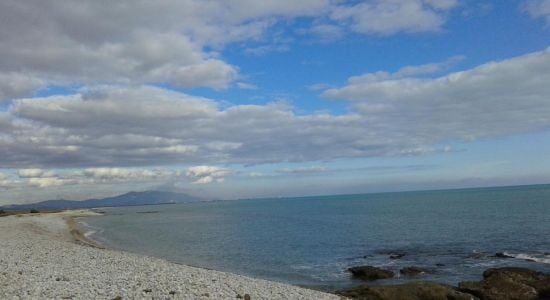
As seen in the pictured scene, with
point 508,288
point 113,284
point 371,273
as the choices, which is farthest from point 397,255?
point 113,284

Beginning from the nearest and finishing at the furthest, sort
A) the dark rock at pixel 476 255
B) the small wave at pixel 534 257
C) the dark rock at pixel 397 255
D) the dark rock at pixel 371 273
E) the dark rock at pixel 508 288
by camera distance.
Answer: the dark rock at pixel 508 288 < the dark rock at pixel 371 273 < the small wave at pixel 534 257 < the dark rock at pixel 476 255 < the dark rock at pixel 397 255

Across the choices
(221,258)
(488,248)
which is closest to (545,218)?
(488,248)

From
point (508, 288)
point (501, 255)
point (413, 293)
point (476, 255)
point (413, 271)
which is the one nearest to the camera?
point (413, 293)

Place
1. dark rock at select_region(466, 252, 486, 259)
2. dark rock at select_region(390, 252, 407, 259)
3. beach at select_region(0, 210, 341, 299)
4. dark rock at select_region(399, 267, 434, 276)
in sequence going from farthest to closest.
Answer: dark rock at select_region(390, 252, 407, 259), dark rock at select_region(466, 252, 486, 259), dark rock at select_region(399, 267, 434, 276), beach at select_region(0, 210, 341, 299)

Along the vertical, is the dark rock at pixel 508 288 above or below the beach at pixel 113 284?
below

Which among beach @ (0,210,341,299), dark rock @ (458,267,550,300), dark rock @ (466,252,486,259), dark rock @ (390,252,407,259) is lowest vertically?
dark rock @ (390,252,407,259)

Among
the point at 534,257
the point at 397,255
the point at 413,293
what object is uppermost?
the point at 413,293

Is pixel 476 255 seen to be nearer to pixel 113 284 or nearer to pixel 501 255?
pixel 501 255

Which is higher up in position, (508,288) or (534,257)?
(508,288)

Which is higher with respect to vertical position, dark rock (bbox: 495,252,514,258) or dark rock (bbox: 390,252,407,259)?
dark rock (bbox: 495,252,514,258)

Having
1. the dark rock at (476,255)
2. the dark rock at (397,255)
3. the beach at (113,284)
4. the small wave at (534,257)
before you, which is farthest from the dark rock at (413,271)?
the beach at (113,284)

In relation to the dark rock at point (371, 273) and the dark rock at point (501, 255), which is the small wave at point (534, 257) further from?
the dark rock at point (371, 273)

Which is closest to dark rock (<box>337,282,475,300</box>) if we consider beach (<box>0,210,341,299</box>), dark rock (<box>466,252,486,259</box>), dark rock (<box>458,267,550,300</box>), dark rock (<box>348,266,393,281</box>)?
dark rock (<box>458,267,550,300</box>)

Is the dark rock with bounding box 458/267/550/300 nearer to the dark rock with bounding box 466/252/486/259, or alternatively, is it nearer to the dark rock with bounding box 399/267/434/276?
the dark rock with bounding box 399/267/434/276
